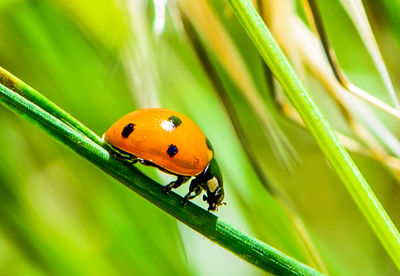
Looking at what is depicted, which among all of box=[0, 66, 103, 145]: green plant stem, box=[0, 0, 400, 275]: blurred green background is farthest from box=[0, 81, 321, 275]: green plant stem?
box=[0, 0, 400, 275]: blurred green background

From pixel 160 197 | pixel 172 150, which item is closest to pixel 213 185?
pixel 172 150

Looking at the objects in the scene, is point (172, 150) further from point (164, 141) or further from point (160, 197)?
point (160, 197)

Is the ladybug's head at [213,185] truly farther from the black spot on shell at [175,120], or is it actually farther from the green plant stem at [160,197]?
the green plant stem at [160,197]

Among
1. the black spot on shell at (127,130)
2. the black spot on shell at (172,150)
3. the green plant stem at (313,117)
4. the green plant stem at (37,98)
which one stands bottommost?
the green plant stem at (37,98)

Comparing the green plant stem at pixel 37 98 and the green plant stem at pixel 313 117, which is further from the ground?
the green plant stem at pixel 313 117

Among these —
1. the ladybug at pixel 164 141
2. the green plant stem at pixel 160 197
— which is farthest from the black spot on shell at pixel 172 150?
the green plant stem at pixel 160 197
